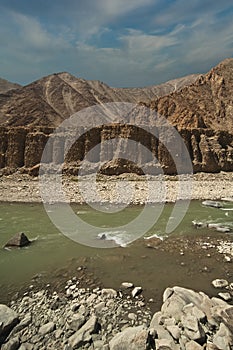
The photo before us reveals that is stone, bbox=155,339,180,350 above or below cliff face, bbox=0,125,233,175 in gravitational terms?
below

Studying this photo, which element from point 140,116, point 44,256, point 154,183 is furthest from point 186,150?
point 44,256

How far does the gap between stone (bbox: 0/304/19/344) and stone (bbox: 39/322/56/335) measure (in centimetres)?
67

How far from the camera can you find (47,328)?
602 cm

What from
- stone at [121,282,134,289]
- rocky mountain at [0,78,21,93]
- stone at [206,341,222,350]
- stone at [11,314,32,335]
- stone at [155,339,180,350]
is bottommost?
stone at [11,314,32,335]

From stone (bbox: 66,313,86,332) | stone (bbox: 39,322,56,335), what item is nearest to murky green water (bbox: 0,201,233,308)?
stone (bbox: 66,313,86,332)

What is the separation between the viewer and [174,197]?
71.5 ft

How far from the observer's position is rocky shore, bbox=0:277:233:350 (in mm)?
5504

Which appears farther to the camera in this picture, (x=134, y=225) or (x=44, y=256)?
(x=134, y=225)

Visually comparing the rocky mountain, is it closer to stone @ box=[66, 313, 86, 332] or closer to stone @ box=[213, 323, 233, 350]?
stone @ box=[66, 313, 86, 332]

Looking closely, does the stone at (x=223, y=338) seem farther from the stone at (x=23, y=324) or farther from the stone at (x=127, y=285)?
the stone at (x=23, y=324)

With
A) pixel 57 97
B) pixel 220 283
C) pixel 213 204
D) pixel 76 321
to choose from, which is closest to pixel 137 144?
pixel 213 204

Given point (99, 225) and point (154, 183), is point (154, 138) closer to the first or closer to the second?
point (154, 183)

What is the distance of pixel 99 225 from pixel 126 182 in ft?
35.3

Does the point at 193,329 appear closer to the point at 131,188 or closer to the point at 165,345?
the point at 165,345
